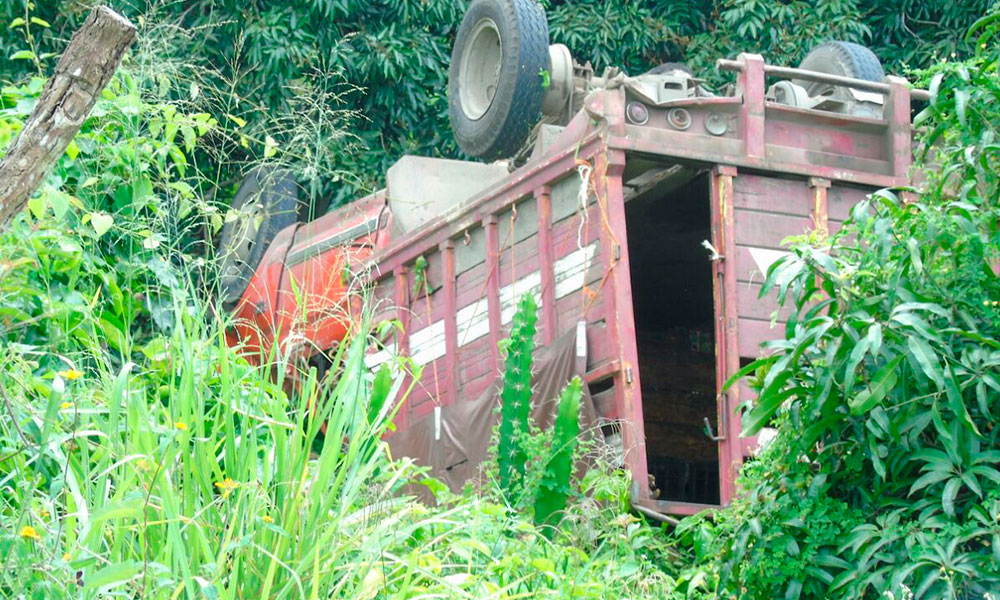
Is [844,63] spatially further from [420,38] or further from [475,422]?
[420,38]

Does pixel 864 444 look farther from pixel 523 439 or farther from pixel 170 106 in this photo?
pixel 170 106

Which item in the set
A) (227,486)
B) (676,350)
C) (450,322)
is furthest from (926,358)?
(676,350)

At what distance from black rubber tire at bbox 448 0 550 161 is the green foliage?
10.1 ft

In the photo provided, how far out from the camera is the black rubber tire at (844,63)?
7.85 m

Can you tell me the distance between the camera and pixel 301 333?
3514mm

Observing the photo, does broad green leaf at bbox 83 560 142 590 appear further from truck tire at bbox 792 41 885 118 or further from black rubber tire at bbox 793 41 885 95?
black rubber tire at bbox 793 41 885 95

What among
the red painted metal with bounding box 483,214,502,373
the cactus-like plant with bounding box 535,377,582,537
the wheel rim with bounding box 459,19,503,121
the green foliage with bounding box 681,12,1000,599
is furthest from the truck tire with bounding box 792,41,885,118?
the cactus-like plant with bounding box 535,377,582,537

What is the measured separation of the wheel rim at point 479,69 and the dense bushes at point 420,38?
4.28 m

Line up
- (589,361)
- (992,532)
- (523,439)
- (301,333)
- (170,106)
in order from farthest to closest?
(589,361) → (523,439) → (170,106) → (992,532) → (301,333)

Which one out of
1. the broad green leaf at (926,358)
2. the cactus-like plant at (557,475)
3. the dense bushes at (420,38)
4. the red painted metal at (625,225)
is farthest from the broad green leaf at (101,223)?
the dense bushes at (420,38)

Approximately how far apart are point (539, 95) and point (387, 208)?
1410 mm

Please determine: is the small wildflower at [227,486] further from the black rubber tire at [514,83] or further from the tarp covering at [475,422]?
the black rubber tire at [514,83]

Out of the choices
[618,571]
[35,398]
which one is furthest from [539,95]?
[35,398]

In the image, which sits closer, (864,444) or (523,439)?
(864,444)
